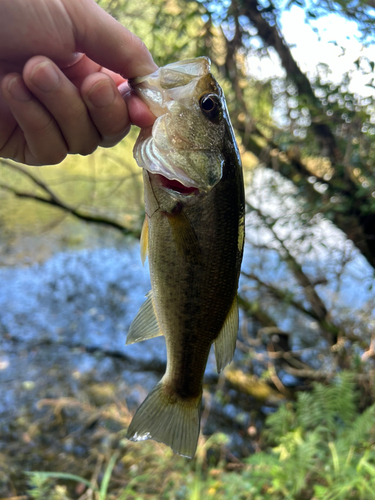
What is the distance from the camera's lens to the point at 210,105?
1.15 metres

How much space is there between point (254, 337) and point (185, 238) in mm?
4265

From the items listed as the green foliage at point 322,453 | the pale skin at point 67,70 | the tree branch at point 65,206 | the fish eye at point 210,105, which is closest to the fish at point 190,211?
the fish eye at point 210,105

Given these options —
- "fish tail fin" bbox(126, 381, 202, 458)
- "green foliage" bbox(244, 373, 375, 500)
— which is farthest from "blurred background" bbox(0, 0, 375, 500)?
"fish tail fin" bbox(126, 381, 202, 458)

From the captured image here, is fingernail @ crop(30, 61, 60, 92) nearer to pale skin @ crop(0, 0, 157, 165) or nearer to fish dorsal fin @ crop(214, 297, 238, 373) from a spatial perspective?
pale skin @ crop(0, 0, 157, 165)

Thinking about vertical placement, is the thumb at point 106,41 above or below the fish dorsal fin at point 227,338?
above

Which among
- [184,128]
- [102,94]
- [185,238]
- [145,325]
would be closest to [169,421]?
[145,325]

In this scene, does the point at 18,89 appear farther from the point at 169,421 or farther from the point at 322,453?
the point at 322,453

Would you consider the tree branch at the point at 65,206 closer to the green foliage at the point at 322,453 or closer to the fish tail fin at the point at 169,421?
the green foliage at the point at 322,453

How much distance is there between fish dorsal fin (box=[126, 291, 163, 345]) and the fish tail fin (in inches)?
8.9

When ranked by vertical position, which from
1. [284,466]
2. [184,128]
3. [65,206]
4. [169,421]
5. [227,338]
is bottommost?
[284,466]

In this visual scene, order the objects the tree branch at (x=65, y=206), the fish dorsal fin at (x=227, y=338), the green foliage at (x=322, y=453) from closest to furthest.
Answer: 1. the fish dorsal fin at (x=227, y=338)
2. the green foliage at (x=322, y=453)
3. the tree branch at (x=65, y=206)

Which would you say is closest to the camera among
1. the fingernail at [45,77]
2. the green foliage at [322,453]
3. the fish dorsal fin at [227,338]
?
the fingernail at [45,77]

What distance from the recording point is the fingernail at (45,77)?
1021mm

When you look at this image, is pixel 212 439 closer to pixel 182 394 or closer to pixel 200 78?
pixel 182 394
